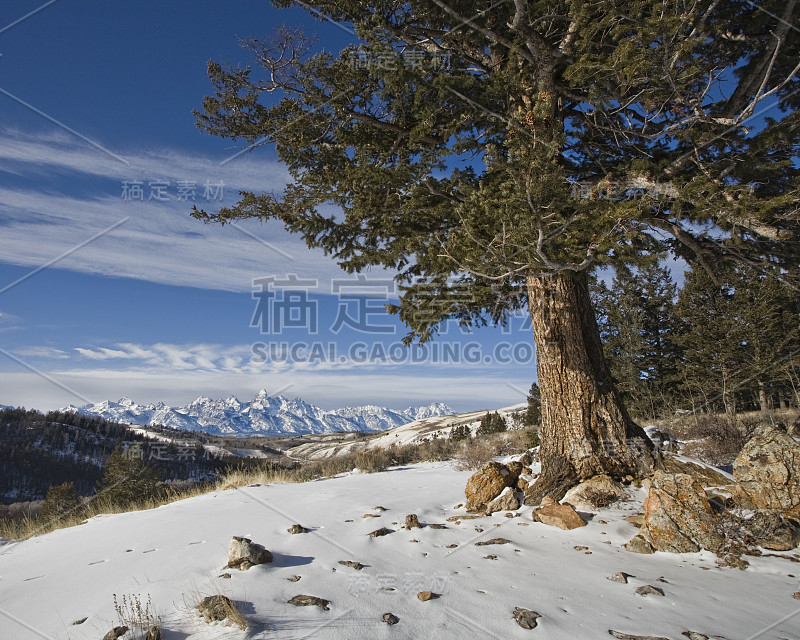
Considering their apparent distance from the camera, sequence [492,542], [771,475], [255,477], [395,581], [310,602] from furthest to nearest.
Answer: [255,477]
[771,475]
[492,542]
[395,581]
[310,602]

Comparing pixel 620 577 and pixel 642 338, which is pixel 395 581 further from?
pixel 642 338

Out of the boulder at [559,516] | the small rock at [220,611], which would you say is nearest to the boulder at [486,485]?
the boulder at [559,516]

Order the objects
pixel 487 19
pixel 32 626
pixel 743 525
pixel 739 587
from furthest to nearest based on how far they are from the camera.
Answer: pixel 487 19 < pixel 743 525 < pixel 739 587 < pixel 32 626

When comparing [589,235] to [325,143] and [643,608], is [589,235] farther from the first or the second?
[325,143]

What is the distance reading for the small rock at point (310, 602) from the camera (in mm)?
2990

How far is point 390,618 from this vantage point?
2.80 metres

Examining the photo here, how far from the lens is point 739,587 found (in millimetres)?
3537

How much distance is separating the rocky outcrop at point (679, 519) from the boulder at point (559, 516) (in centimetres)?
69

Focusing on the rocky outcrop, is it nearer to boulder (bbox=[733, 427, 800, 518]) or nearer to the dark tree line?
boulder (bbox=[733, 427, 800, 518])

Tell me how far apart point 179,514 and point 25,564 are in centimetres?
173

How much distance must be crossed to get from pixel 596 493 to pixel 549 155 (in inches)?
179

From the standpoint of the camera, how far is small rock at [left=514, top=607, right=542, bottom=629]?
279 centimetres

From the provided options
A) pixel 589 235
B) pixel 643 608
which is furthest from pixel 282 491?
pixel 589 235

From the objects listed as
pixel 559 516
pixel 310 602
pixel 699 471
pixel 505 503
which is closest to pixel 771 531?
pixel 699 471
